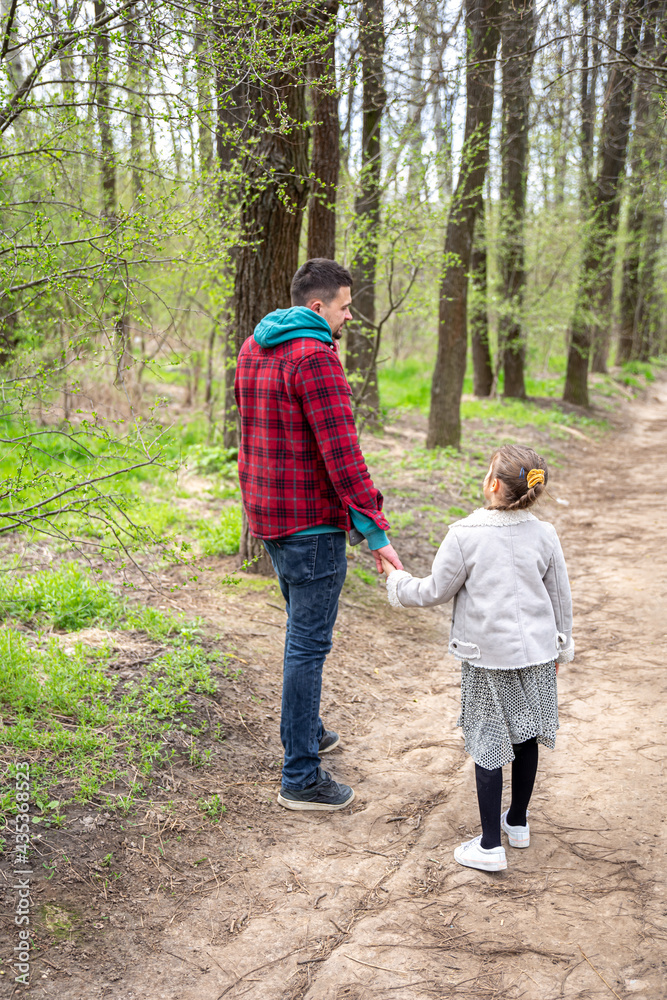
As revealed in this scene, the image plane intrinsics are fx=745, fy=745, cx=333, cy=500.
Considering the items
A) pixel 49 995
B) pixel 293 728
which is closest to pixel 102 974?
pixel 49 995

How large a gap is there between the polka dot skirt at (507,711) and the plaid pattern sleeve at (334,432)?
29.7 inches

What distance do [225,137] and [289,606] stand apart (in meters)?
2.47

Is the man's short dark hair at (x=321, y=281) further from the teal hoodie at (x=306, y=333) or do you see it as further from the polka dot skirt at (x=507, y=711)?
the polka dot skirt at (x=507, y=711)

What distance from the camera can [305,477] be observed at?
10.4 feet

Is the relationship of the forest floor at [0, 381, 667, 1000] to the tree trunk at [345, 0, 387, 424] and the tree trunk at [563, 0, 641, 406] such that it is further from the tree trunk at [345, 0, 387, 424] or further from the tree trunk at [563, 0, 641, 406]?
the tree trunk at [563, 0, 641, 406]

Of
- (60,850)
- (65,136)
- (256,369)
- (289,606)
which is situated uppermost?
(65,136)

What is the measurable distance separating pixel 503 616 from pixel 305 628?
90 centimetres

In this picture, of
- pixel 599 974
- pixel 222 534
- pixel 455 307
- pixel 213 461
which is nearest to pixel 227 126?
pixel 222 534

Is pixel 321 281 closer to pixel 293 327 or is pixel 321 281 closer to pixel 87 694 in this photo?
pixel 293 327

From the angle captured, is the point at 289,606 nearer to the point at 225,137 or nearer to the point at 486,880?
the point at 486,880

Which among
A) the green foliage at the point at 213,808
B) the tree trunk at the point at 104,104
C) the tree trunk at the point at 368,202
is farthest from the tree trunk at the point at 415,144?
the green foliage at the point at 213,808

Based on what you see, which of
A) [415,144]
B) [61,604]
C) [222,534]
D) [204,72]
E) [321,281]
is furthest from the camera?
[415,144]

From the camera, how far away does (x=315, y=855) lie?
3.12m

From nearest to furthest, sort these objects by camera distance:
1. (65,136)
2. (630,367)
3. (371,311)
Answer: (65,136) → (371,311) → (630,367)
